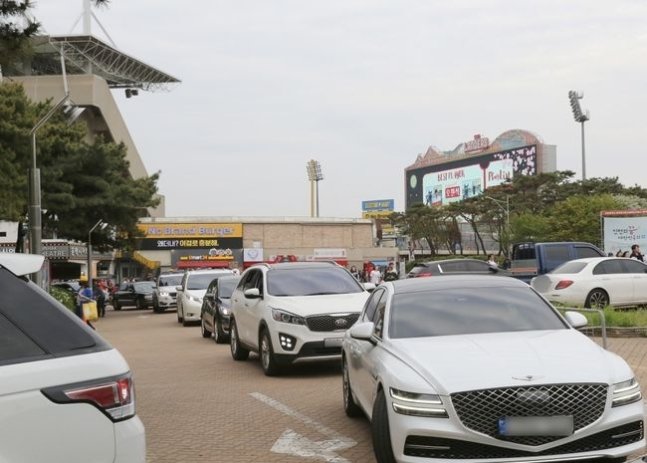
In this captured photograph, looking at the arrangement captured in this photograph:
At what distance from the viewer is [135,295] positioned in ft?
149

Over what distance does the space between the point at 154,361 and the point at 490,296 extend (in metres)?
9.61

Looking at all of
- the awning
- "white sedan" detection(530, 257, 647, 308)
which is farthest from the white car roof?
the awning

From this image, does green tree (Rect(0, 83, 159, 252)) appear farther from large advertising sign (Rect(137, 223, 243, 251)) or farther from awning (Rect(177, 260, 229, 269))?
large advertising sign (Rect(137, 223, 243, 251))

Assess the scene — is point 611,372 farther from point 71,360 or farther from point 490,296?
point 71,360

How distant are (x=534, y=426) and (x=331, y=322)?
21.4 feet

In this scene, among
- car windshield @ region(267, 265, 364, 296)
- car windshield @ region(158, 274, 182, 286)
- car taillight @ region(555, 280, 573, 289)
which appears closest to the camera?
car windshield @ region(267, 265, 364, 296)

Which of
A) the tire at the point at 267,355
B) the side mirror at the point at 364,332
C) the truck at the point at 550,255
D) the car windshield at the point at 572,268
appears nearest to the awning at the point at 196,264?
the truck at the point at 550,255

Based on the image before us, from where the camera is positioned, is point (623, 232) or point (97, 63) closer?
point (623, 232)

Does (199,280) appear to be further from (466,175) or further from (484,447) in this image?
(466,175)

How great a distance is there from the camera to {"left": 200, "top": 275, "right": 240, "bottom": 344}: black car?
1833 cm

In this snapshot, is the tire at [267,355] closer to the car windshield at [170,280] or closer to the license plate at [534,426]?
the license plate at [534,426]

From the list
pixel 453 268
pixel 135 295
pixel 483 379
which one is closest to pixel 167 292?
pixel 135 295

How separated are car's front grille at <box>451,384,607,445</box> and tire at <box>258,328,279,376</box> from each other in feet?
22.0

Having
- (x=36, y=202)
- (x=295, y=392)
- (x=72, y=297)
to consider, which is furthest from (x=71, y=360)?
(x=72, y=297)
